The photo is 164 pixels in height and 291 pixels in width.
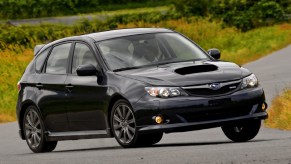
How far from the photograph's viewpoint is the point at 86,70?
13.6 meters

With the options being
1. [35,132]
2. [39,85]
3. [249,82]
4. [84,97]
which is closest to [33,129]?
[35,132]

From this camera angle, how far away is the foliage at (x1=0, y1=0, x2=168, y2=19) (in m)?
59.2

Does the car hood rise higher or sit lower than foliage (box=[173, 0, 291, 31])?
higher

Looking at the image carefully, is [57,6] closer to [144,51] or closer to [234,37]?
[234,37]

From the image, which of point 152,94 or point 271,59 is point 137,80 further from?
point 271,59

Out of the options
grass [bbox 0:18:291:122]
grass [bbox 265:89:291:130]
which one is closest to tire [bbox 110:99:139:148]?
grass [bbox 265:89:291:130]

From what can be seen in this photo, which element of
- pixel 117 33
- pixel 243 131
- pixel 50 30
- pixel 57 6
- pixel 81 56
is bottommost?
pixel 57 6

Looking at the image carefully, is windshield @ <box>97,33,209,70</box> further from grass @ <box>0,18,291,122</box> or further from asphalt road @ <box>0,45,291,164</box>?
grass @ <box>0,18,291,122</box>

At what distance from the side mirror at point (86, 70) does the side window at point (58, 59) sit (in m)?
0.96

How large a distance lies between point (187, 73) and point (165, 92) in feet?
1.50

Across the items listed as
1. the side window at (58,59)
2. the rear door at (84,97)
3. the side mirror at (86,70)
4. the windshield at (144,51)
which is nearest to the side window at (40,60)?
the side window at (58,59)

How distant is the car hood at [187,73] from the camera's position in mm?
12719

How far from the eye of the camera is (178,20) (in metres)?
42.3

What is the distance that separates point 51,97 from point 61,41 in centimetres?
90
